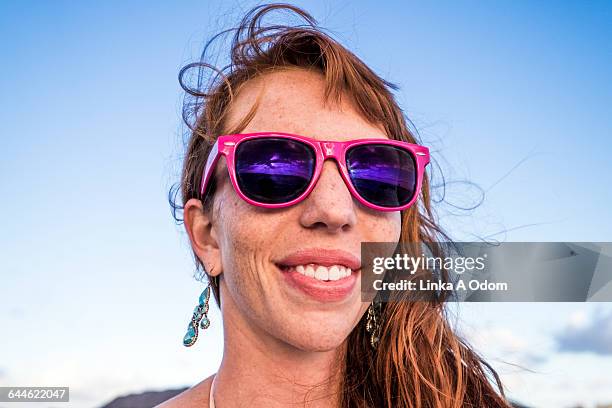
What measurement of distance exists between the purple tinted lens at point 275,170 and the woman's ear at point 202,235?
44 centimetres

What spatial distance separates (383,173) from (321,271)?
0.52 m

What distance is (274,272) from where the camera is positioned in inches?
107

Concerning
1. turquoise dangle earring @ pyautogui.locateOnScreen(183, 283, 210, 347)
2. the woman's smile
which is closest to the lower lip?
the woman's smile

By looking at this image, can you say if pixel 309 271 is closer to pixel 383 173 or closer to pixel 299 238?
pixel 299 238

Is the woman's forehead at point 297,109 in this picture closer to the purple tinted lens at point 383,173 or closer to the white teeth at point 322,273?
the purple tinted lens at point 383,173

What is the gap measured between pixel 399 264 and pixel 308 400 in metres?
0.77

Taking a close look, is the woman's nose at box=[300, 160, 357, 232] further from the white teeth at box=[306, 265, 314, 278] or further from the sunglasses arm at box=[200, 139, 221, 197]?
the sunglasses arm at box=[200, 139, 221, 197]

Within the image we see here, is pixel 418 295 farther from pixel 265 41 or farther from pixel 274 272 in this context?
pixel 265 41

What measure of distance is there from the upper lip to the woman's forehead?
1.63ft

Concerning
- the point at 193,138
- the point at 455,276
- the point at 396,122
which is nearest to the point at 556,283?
the point at 455,276

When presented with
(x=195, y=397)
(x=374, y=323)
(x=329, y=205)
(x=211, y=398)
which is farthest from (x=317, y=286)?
(x=195, y=397)

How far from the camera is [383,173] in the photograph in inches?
114

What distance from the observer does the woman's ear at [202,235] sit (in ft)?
10.2

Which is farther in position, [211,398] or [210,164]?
[211,398]
